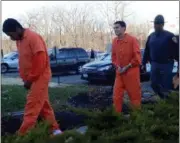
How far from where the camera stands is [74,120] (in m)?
6.88

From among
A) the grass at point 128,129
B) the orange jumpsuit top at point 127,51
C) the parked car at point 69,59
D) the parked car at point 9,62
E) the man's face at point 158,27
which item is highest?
the man's face at point 158,27

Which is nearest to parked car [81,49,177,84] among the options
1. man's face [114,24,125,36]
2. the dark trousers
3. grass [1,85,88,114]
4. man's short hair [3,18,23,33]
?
grass [1,85,88,114]

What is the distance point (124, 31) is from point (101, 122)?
3.59m

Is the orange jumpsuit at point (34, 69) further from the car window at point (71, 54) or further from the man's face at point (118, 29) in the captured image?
the car window at point (71, 54)

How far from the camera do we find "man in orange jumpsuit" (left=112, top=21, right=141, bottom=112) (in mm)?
7406

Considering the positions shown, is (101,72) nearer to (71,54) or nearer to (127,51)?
(71,54)

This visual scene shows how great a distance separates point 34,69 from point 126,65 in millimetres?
2191

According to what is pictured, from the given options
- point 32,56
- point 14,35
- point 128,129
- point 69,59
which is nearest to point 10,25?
point 14,35

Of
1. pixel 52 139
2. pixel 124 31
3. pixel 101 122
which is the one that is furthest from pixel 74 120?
pixel 52 139

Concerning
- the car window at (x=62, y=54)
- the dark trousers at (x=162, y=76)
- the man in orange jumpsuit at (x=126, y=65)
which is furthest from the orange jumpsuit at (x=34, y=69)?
the car window at (x=62, y=54)

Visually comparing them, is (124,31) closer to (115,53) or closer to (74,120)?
(115,53)

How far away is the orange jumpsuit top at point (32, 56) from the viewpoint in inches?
223

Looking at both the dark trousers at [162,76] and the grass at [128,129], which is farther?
the dark trousers at [162,76]

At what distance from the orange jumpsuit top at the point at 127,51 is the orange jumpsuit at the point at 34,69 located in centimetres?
200
